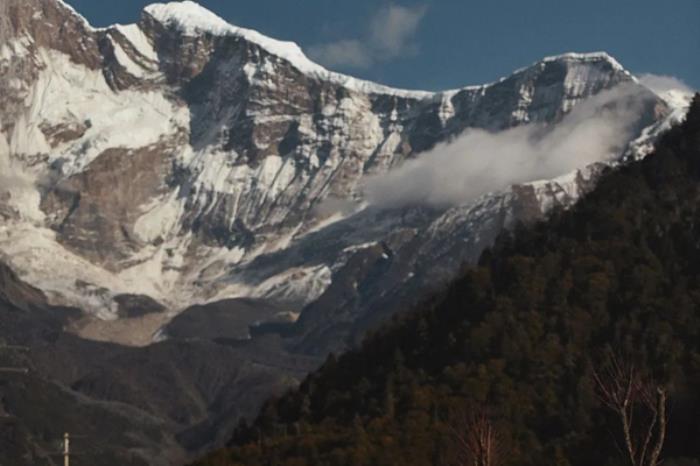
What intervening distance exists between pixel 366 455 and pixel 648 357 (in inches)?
1206

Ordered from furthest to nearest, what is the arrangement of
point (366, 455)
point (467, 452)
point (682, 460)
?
point (366, 455) < point (682, 460) < point (467, 452)

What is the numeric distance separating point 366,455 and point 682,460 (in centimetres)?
3536

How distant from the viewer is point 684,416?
16575cm

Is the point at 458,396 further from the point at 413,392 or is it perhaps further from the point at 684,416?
the point at 684,416

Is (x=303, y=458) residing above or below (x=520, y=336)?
below

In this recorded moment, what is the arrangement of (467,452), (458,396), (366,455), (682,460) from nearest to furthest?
(467,452), (682,460), (366,455), (458,396)

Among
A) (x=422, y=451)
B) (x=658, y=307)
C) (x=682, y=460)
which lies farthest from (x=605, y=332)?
(x=682, y=460)

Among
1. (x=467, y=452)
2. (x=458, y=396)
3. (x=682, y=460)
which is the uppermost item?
(x=458, y=396)

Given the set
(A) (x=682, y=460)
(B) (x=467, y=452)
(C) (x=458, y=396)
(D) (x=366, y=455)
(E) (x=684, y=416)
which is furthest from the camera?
(C) (x=458, y=396)

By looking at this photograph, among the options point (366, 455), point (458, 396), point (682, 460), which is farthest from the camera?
point (458, 396)

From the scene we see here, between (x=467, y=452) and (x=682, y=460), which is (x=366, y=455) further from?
(x=467, y=452)

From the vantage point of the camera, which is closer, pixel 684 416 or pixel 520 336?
pixel 684 416

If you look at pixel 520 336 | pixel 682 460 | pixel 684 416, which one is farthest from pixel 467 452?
pixel 520 336

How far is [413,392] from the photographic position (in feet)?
637
